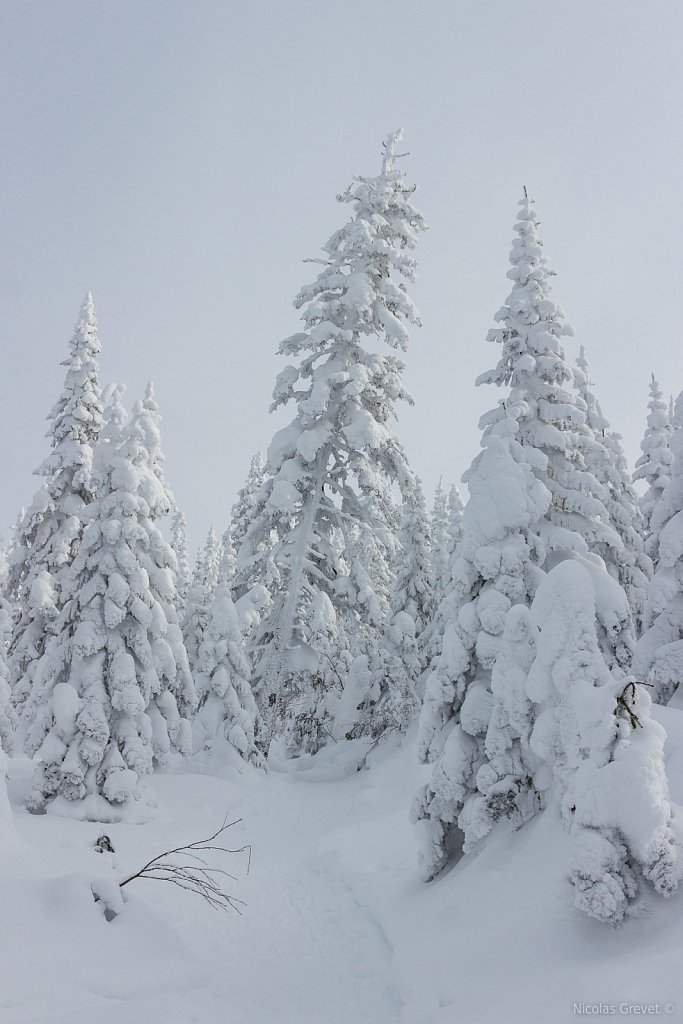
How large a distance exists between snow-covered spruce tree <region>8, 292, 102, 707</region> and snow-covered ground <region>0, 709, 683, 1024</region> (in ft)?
35.5

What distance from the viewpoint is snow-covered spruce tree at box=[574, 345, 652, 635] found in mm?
16938

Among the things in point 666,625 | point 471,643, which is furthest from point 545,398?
point 471,643

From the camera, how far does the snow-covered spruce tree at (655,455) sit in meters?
26.4

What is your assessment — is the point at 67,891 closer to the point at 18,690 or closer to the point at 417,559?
the point at 18,690

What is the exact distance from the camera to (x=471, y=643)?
9.30 m

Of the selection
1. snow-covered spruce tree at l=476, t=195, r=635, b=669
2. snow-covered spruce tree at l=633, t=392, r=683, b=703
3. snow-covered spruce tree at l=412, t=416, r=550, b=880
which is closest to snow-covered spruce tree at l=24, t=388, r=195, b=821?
snow-covered spruce tree at l=412, t=416, r=550, b=880

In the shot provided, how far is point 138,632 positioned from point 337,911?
8.16 metres

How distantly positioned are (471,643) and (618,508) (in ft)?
44.3

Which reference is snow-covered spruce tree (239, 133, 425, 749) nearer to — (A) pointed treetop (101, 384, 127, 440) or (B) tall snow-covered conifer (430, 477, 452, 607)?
(A) pointed treetop (101, 384, 127, 440)

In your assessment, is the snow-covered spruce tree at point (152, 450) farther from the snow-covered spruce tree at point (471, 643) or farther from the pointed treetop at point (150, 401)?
the snow-covered spruce tree at point (471, 643)

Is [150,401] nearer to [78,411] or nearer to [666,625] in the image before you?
[78,411]

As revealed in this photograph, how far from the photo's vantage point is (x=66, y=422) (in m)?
20.9

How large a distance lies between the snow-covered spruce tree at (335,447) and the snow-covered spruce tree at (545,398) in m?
4.39

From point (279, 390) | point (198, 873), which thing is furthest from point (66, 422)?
point (198, 873)
